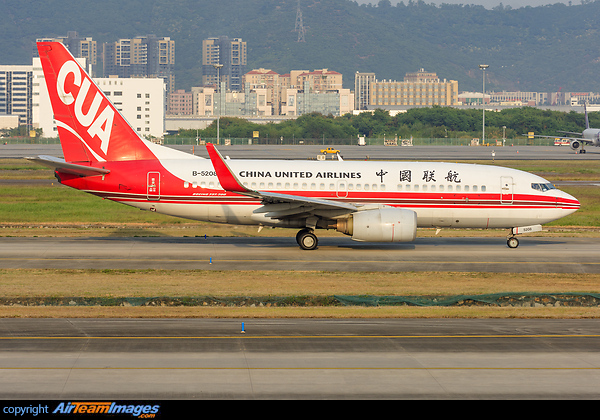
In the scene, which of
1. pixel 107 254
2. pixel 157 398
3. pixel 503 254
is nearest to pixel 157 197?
pixel 107 254

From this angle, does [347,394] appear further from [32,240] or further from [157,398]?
[32,240]

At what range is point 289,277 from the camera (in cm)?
2794

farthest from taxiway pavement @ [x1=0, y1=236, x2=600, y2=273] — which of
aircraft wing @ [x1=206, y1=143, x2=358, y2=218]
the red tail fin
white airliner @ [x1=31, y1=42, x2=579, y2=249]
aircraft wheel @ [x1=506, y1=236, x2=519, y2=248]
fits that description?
the red tail fin

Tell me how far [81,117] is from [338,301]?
19068mm

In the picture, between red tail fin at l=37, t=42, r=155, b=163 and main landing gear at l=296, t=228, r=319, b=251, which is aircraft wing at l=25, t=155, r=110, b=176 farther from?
main landing gear at l=296, t=228, r=319, b=251

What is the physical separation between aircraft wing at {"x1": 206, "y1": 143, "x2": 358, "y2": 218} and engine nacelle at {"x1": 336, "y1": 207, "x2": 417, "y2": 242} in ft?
2.76

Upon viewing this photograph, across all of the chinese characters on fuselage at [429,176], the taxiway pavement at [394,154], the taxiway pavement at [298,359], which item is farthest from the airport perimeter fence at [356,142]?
the taxiway pavement at [298,359]

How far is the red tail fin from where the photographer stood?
34.9 meters

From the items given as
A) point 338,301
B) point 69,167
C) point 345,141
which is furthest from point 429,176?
point 345,141

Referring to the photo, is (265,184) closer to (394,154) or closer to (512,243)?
(512,243)

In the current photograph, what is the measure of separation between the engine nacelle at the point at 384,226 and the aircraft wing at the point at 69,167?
13.1 m
